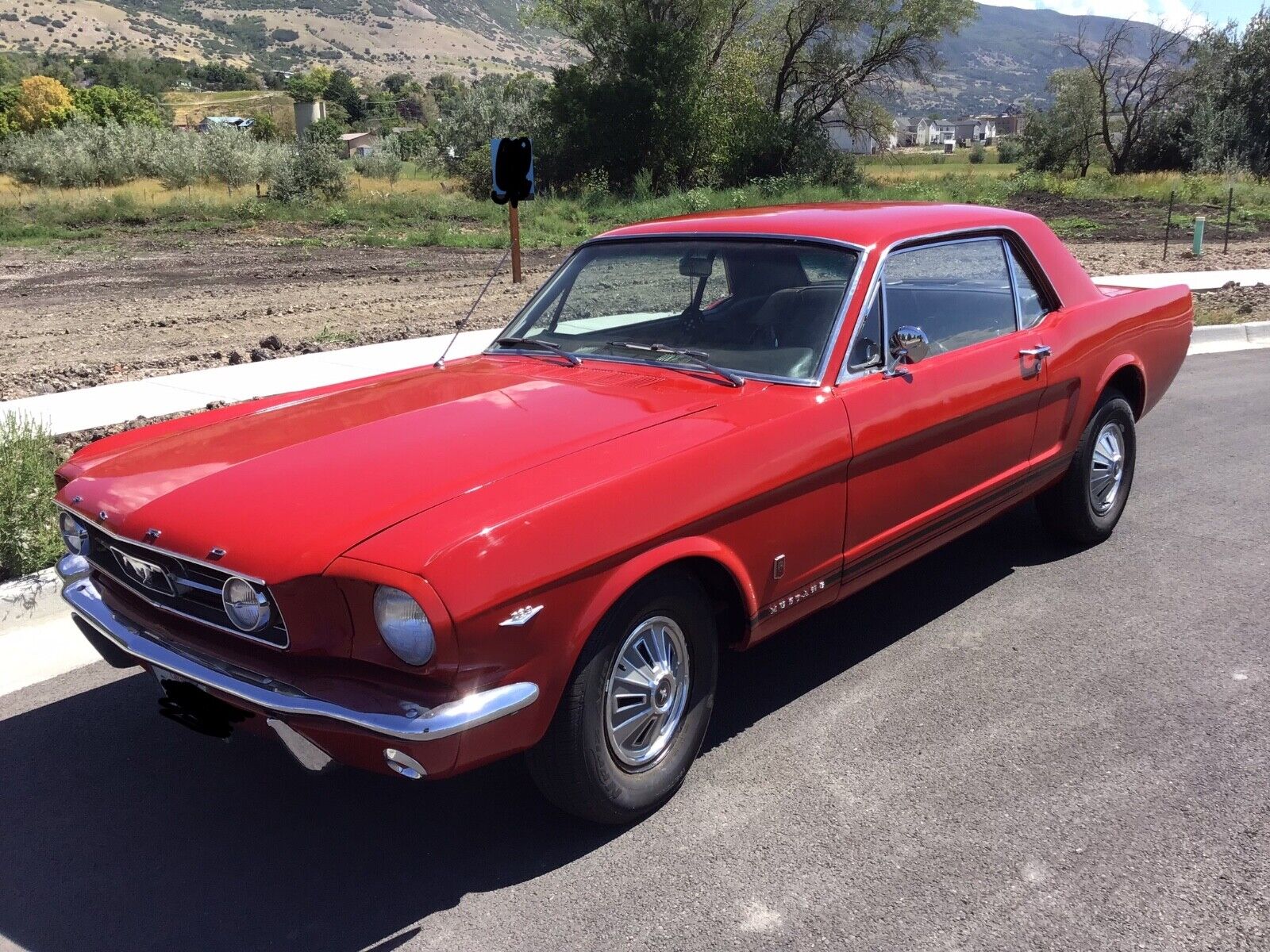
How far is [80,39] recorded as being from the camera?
160375mm

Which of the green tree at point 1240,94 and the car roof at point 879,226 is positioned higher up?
the green tree at point 1240,94

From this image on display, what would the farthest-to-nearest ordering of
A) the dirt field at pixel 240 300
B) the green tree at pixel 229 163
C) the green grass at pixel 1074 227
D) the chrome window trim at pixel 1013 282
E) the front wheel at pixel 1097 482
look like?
the green tree at pixel 229 163, the green grass at pixel 1074 227, the dirt field at pixel 240 300, the front wheel at pixel 1097 482, the chrome window trim at pixel 1013 282

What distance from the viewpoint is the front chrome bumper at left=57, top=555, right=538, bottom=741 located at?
2.64m

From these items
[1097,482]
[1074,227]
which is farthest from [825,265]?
[1074,227]

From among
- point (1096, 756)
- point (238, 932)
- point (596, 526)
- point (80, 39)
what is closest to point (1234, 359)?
point (1096, 756)

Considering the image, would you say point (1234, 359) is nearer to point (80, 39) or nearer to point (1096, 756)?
point (1096, 756)

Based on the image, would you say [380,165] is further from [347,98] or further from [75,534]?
[347,98]

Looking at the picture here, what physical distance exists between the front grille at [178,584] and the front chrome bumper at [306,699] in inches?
3.8

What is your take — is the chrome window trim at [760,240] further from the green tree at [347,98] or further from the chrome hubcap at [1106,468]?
the green tree at [347,98]

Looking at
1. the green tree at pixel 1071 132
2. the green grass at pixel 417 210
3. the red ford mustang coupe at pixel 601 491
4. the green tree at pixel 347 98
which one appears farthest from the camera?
the green tree at pixel 347 98

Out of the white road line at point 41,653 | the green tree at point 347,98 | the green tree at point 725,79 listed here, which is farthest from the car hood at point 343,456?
the green tree at point 347,98

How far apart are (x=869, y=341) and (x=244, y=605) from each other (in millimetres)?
2315

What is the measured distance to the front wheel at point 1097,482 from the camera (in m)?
5.23

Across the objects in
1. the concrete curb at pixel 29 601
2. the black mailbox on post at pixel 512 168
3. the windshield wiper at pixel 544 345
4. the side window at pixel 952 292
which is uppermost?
the black mailbox on post at pixel 512 168
